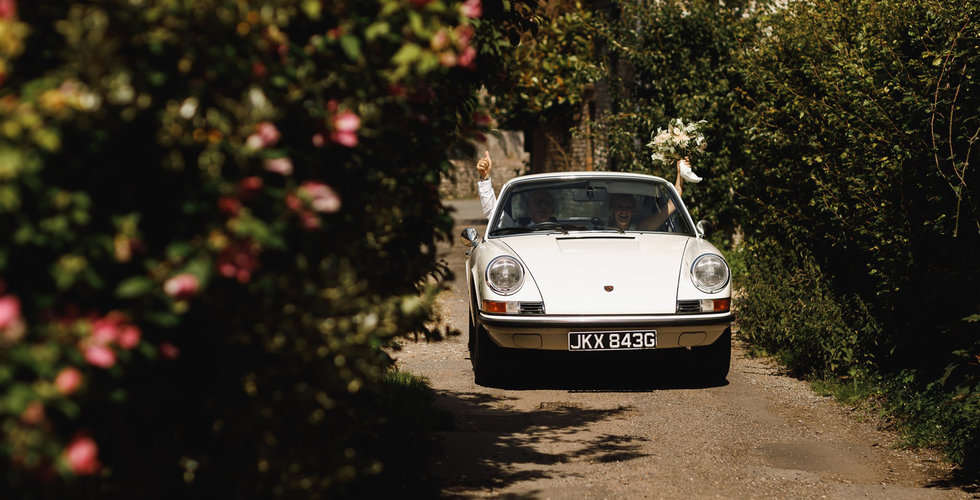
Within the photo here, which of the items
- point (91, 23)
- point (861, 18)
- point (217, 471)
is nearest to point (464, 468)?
point (217, 471)

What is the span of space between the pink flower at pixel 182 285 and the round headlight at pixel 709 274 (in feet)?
16.5

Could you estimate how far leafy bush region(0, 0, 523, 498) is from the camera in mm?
2258

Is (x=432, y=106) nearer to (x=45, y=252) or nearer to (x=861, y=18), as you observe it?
(x=45, y=252)

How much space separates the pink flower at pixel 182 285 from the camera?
2387mm

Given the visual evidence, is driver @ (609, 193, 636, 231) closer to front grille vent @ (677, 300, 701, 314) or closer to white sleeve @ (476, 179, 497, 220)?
front grille vent @ (677, 300, 701, 314)

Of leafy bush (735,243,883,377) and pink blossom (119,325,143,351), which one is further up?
pink blossom (119,325,143,351)

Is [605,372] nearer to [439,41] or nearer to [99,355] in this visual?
[439,41]

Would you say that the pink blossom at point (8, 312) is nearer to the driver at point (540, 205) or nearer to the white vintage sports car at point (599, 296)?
the white vintage sports car at point (599, 296)

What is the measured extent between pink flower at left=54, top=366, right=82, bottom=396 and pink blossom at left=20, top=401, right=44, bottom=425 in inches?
2.2

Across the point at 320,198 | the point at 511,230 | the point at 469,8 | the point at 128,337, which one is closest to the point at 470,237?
the point at 511,230

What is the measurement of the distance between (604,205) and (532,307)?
1.83 m

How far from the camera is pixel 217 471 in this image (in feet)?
10.1

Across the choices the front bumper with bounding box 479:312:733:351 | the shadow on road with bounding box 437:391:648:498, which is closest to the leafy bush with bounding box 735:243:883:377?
the front bumper with bounding box 479:312:733:351

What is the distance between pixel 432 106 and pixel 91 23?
1.78 meters
